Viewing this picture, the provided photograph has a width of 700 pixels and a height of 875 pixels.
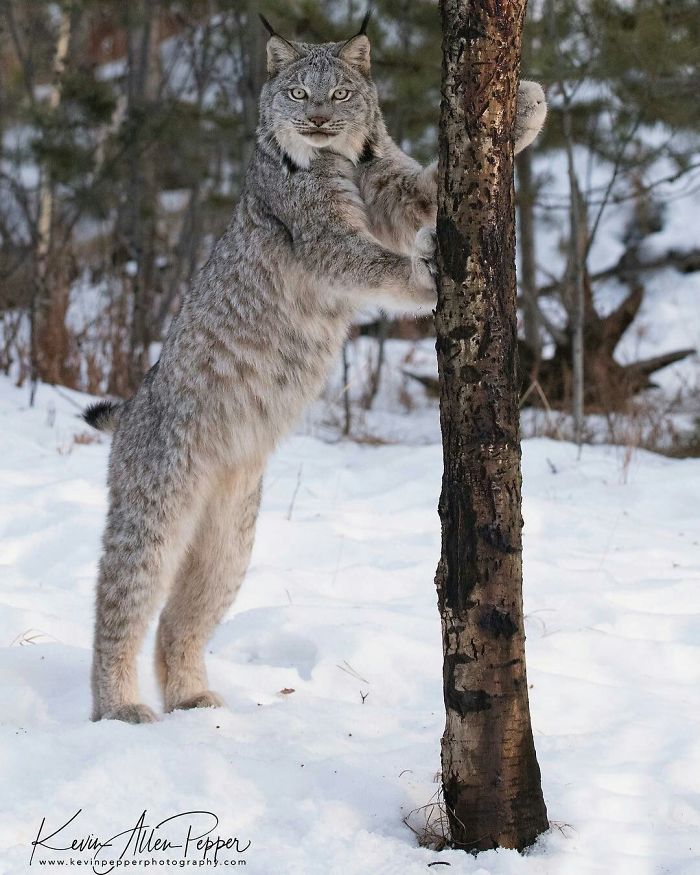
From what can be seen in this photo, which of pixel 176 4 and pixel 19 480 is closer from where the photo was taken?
pixel 19 480

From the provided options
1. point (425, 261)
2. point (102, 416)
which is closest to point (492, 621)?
point (425, 261)

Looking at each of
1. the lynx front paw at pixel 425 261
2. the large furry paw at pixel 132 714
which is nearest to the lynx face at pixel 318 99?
the lynx front paw at pixel 425 261

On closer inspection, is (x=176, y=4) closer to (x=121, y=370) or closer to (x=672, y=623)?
(x=121, y=370)

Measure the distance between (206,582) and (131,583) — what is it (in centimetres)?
37

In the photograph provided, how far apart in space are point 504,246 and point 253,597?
2.66m

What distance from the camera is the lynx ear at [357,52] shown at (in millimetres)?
3926

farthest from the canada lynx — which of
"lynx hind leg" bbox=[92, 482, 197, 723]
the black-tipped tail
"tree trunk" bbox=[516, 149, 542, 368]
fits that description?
"tree trunk" bbox=[516, 149, 542, 368]

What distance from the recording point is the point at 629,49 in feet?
24.1

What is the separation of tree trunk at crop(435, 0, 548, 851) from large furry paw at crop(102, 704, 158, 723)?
1237mm

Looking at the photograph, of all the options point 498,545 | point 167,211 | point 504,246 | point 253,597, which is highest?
point 167,211

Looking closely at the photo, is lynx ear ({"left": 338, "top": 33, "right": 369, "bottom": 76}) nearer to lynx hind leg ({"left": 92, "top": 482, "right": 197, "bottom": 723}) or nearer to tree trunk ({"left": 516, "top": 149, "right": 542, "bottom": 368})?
lynx hind leg ({"left": 92, "top": 482, "right": 197, "bottom": 723})

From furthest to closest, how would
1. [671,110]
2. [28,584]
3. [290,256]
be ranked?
[671,110]
[28,584]
[290,256]

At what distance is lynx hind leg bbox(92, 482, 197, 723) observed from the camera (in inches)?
138

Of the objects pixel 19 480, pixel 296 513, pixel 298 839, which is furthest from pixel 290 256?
pixel 19 480
